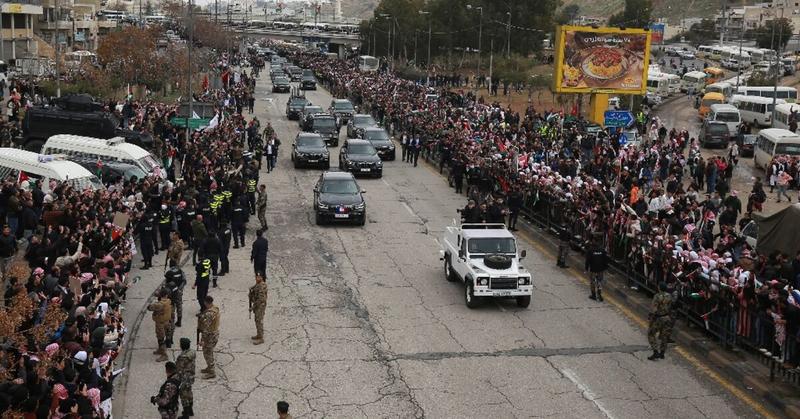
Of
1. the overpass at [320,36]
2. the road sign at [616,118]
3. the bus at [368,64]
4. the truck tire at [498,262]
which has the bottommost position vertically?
the truck tire at [498,262]

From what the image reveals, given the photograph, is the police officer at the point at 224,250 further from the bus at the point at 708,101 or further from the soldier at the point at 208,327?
the bus at the point at 708,101

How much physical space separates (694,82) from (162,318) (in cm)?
7486

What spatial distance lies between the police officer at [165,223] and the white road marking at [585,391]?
1129cm

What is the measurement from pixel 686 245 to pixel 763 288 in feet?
13.1

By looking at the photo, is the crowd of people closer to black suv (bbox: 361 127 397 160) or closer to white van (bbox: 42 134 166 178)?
black suv (bbox: 361 127 397 160)

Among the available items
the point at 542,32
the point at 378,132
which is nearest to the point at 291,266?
the point at 378,132

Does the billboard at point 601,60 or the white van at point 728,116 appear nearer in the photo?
the billboard at point 601,60

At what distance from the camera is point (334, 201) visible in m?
27.0

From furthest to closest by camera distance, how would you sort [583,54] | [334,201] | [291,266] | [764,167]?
[583,54], [764,167], [334,201], [291,266]

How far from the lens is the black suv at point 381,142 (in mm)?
41844

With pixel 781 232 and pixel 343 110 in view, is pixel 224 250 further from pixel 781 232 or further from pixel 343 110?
pixel 343 110

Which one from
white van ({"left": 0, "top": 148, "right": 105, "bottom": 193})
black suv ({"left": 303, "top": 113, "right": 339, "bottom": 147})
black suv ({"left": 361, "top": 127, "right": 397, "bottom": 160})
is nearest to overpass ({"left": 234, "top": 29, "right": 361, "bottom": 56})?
black suv ({"left": 303, "top": 113, "right": 339, "bottom": 147})

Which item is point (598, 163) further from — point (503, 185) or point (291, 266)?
point (291, 266)

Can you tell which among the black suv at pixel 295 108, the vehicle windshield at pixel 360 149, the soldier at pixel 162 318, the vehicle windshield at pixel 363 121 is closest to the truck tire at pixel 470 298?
the soldier at pixel 162 318
